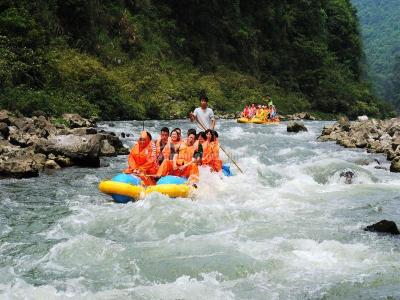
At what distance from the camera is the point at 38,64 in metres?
19.5

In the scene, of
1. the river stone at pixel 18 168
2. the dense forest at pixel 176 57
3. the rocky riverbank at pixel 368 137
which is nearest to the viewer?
the river stone at pixel 18 168

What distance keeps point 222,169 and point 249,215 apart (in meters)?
2.76

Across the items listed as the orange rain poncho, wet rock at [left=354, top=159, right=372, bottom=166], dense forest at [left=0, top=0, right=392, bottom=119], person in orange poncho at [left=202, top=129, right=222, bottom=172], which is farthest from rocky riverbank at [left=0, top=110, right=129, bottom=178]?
wet rock at [left=354, top=159, right=372, bottom=166]

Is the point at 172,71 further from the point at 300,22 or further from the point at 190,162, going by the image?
the point at 190,162

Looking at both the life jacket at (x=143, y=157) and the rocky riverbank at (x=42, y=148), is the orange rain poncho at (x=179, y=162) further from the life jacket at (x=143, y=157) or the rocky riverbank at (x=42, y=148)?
the rocky riverbank at (x=42, y=148)

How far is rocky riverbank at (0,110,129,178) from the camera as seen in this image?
Answer: 34.8ft

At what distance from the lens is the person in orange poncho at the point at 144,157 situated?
9383mm

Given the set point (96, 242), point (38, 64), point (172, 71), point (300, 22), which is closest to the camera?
point (96, 242)

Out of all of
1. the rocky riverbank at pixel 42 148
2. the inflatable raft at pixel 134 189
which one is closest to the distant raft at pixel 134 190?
the inflatable raft at pixel 134 189

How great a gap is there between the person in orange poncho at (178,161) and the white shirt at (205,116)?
2.15 m

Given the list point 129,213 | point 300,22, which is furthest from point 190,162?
point 300,22

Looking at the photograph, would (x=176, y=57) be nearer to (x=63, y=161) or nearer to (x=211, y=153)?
(x=63, y=161)

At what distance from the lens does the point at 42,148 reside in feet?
40.1

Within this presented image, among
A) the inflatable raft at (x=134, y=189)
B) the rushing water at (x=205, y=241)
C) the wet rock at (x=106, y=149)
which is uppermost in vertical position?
the wet rock at (x=106, y=149)
